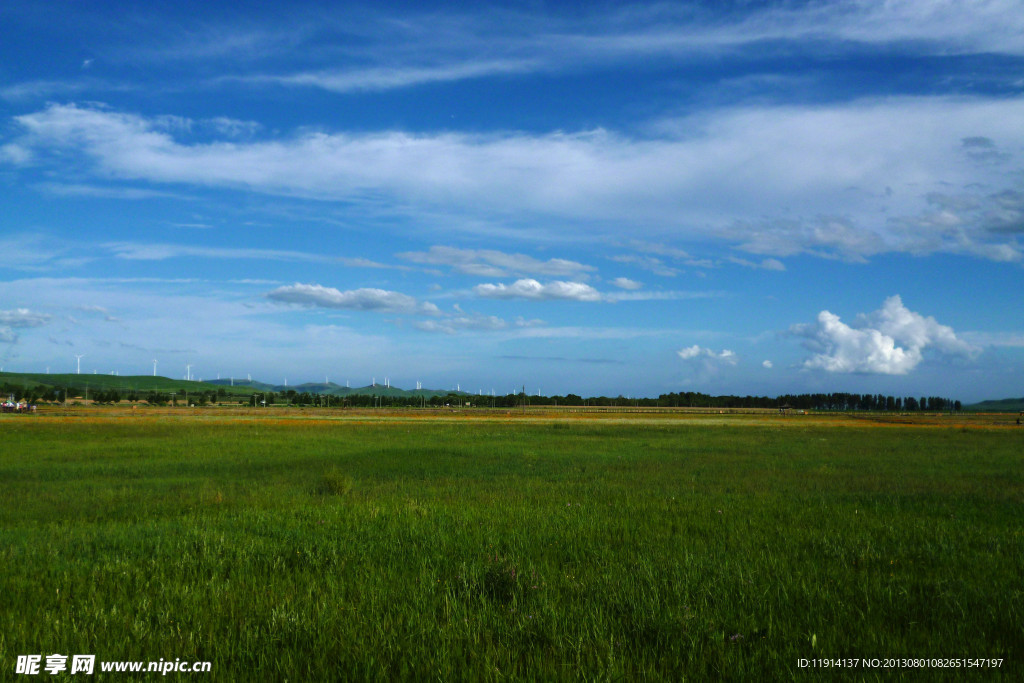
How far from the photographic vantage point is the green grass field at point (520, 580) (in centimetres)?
526

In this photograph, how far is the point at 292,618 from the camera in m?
5.95

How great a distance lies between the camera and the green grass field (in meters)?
5.26

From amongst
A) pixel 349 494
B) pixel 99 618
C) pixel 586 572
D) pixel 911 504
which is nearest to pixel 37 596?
pixel 99 618

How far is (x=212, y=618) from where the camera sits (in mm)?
6172

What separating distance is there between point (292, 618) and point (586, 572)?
11.2 ft

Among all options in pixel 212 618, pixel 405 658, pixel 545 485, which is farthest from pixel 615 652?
pixel 545 485

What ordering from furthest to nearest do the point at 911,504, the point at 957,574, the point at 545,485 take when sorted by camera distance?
the point at 545,485 < the point at 911,504 < the point at 957,574

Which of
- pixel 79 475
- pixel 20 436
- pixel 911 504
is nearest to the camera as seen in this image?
pixel 911 504

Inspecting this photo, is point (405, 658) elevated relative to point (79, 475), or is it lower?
elevated

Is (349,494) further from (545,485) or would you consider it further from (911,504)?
(911,504)

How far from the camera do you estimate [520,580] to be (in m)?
7.06

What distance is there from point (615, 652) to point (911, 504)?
11.8m

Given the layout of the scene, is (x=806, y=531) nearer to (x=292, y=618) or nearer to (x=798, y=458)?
(x=292, y=618)

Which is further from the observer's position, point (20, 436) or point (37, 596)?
point (20, 436)
